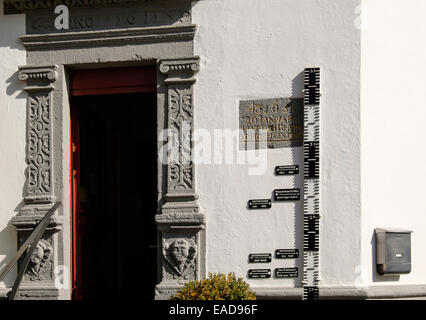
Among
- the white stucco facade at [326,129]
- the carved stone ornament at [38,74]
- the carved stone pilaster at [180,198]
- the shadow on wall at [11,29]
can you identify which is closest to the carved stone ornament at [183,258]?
the carved stone pilaster at [180,198]

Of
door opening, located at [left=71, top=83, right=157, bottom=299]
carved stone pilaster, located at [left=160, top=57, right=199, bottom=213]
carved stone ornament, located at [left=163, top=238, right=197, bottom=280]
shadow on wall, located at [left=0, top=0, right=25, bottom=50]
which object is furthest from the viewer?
door opening, located at [left=71, top=83, right=157, bottom=299]

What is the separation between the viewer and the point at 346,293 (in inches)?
286

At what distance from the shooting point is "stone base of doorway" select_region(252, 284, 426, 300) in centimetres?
726

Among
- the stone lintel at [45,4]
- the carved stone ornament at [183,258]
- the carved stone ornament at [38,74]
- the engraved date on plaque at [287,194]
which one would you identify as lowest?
the carved stone ornament at [183,258]

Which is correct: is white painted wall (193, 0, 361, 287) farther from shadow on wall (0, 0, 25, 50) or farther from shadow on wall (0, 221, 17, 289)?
shadow on wall (0, 221, 17, 289)

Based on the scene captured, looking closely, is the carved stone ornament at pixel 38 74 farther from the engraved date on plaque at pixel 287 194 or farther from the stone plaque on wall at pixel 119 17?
the engraved date on plaque at pixel 287 194

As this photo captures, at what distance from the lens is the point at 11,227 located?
26.1 ft

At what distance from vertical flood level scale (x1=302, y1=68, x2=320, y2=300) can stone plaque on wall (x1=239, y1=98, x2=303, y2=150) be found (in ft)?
0.34

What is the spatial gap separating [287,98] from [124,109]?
12.9ft

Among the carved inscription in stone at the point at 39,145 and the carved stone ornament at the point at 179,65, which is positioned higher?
the carved stone ornament at the point at 179,65

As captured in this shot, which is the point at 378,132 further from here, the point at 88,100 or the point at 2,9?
the point at 2,9

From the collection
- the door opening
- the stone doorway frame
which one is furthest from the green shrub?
the door opening

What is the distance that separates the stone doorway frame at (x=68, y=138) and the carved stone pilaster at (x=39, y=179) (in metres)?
0.01

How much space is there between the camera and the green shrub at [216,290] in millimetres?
6778
